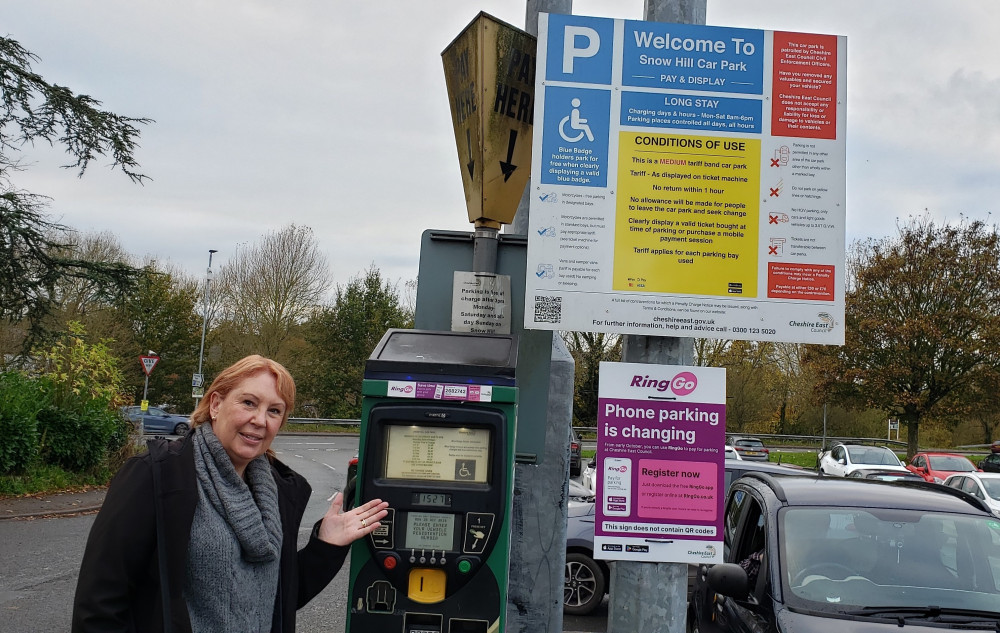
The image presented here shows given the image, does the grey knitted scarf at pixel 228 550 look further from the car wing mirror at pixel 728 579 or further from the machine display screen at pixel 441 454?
the car wing mirror at pixel 728 579

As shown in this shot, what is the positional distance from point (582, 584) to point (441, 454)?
585 centimetres

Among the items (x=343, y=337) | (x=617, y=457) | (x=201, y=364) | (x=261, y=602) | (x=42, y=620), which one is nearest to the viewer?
(x=261, y=602)

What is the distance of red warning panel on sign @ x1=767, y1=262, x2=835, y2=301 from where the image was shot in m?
3.35

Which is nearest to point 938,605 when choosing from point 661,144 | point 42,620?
point 661,144

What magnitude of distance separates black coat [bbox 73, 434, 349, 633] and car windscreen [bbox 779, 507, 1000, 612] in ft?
9.84

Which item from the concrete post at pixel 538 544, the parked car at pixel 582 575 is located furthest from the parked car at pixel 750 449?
the concrete post at pixel 538 544

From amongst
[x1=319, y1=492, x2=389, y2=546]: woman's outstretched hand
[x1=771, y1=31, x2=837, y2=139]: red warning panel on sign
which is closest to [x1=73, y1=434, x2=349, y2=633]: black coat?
[x1=319, y1=492, x2=389, y2=546]: woman's outstretched hand

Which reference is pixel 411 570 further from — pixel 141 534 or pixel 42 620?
pixel 42 620

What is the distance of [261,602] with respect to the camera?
2592mm

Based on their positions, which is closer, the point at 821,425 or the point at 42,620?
the point at 42,620

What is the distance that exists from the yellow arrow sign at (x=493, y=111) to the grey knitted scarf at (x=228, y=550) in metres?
2.09

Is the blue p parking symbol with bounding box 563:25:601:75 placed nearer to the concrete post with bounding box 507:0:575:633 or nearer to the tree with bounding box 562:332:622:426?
the concrete post with bounding box 507:0:575:633

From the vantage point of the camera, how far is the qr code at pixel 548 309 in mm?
3332

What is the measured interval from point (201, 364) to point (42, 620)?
111ft
